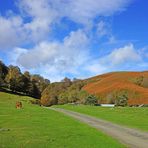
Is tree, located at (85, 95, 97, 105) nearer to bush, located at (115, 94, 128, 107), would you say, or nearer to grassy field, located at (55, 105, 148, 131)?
bush, located at (115, 94, 128, 107)

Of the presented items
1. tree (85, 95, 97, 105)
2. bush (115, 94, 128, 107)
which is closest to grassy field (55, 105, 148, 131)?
bush (115, 94, 128, 107)

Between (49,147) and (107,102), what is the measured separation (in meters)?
166

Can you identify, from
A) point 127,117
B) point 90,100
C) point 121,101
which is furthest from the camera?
point 90,100

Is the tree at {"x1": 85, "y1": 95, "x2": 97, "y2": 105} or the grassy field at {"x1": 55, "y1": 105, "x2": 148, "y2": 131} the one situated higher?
the tree at {"x1": 85, "y1": 95, "x2": 97, "y2": 105}

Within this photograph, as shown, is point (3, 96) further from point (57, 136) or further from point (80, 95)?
point (57, 136)

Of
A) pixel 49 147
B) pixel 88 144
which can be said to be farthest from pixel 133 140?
pixel 49 147

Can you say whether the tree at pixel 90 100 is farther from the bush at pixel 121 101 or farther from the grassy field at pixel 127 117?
the grassy field at pixel 127 117

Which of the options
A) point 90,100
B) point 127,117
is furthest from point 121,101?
point 127,117

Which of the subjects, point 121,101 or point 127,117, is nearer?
point 127,117

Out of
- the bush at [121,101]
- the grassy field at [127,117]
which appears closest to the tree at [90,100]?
the bush at [121,101]

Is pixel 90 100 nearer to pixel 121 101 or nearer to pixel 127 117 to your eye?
pixel 121 101

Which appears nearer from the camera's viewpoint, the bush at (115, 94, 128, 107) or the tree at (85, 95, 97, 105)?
the bush at (115, 94, 128, 107)

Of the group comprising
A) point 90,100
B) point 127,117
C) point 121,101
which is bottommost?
point 127,117

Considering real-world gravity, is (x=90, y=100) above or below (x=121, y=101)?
above
